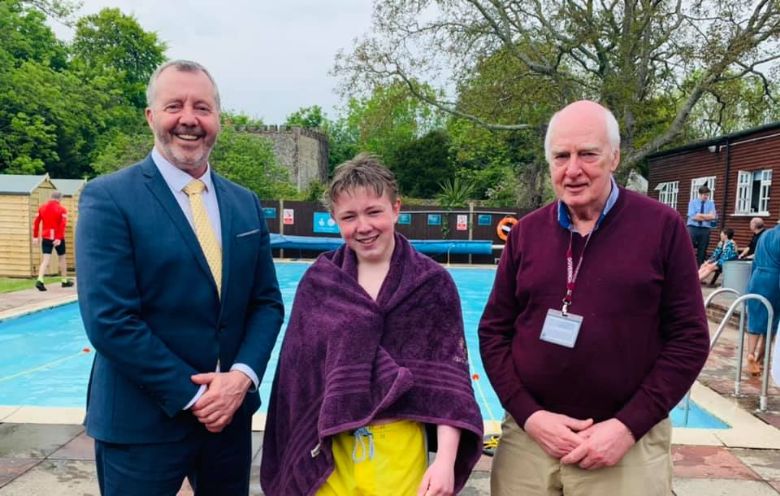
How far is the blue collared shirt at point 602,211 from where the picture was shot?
1844 mm

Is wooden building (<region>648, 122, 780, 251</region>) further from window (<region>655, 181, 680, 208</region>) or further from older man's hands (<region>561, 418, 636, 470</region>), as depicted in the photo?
older man's hands (<region>561, 418, 636, 470</region>)

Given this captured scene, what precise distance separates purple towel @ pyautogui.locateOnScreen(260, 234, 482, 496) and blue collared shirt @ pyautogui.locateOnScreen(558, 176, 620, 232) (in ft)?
1.40

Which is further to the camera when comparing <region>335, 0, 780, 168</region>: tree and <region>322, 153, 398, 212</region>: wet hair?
<region>335, 0, 780, 168</region>: tree

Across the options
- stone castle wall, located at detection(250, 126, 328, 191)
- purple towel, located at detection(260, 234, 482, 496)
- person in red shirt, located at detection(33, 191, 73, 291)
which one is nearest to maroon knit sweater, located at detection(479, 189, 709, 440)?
purple towel, located at detection(260, 234, 482, 496)

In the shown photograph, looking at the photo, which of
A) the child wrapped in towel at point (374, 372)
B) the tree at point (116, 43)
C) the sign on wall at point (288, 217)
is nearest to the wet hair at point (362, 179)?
the child wrapped in towel at point (374, 372)

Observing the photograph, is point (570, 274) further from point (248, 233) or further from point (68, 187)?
point (68, 187)

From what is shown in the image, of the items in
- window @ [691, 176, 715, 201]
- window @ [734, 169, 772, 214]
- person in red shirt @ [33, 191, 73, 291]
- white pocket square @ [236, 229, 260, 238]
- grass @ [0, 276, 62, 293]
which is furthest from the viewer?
window @ [691, 176, 715, 201]

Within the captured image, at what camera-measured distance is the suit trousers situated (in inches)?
71.1

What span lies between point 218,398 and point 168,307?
1.06 ft

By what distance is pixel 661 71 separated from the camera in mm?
18969

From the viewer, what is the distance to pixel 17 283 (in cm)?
1138

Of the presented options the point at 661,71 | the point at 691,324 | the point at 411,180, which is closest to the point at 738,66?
the point at 661,71

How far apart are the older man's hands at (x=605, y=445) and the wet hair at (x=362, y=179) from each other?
0.95 meters

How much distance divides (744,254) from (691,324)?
1217 cm
